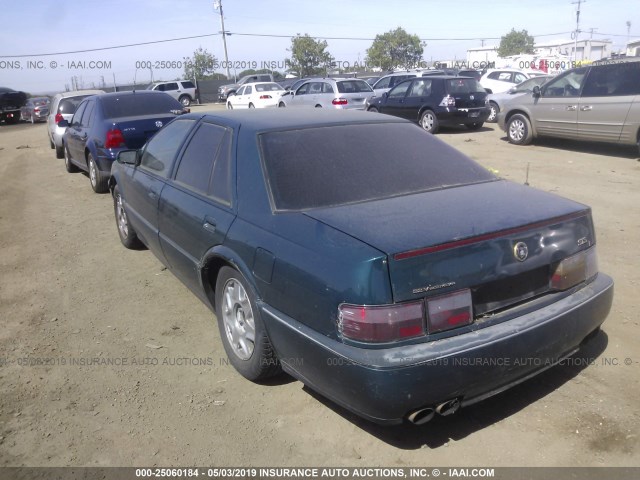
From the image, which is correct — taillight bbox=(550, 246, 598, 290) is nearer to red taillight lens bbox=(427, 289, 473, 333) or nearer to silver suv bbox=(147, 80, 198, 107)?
red taillight lens bbox=(427, 289, 473, 333)

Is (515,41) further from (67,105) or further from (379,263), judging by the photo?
(379,263)

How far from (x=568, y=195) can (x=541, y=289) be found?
524 centimetres

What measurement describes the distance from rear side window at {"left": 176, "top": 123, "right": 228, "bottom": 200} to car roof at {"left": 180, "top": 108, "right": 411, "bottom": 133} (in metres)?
0.10

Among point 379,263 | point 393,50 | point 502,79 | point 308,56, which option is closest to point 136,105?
point 379,263

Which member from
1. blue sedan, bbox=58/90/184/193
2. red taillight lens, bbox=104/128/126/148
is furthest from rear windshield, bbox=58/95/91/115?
red taillight lens, bbox=104/128/126/148

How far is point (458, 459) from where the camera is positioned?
8.70ft

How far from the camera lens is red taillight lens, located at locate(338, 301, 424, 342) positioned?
2.38 meters

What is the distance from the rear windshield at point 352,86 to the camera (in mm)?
17052

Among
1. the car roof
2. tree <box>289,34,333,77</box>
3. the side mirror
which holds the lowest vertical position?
the side mirror

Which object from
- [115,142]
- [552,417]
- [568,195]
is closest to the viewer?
[552,417]

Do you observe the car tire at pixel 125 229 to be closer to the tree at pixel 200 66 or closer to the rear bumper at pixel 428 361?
the rear bumper at pixel 428 361

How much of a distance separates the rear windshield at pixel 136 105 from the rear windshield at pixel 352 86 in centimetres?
850

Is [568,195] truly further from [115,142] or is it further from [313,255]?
[115,142]

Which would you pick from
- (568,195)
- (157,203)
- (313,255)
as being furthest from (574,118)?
(313,255)
